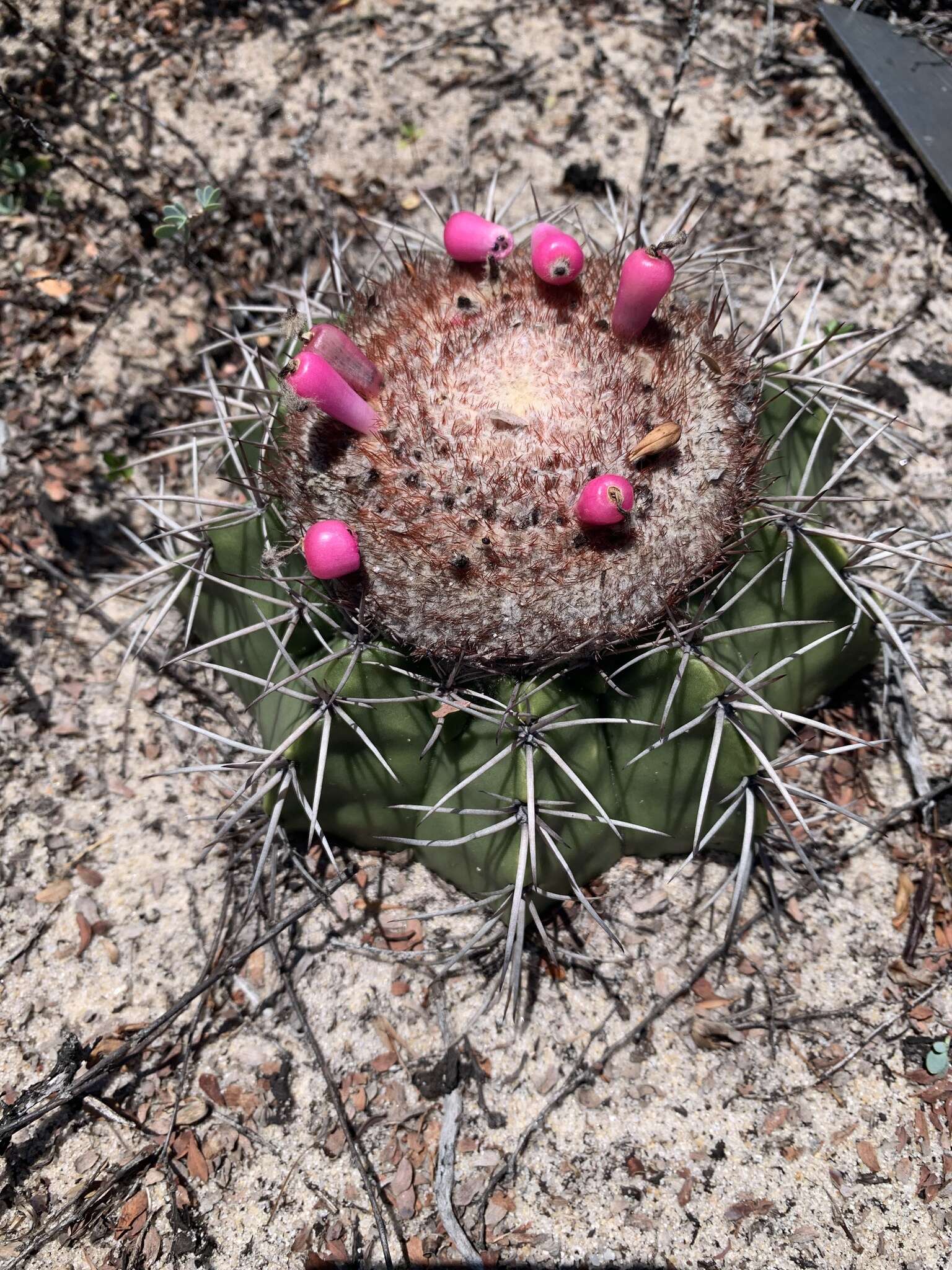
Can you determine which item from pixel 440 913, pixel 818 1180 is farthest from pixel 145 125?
pixel 818 1180

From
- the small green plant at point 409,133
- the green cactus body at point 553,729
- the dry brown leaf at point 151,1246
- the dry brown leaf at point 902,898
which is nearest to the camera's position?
the green cactus body at point 553,729

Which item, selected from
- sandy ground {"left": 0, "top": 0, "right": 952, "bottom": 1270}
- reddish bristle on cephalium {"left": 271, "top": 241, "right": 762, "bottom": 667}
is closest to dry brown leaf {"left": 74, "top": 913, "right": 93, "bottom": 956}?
sandy ground {"left": 0, "top": 0, "right": 952, "bottom": 1270}

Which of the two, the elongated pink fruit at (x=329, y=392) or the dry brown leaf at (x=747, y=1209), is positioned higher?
the elongated pink fruit at (x=329, y=392)

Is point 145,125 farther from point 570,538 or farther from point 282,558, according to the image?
point 570,538

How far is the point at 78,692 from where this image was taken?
305cm

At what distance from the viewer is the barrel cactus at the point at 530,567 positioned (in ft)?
6.31

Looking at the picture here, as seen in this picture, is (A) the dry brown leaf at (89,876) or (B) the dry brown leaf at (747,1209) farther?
(A) the dry brown leaf at (89,876)

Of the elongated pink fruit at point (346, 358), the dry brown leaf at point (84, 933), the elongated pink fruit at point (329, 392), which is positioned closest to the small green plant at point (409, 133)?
the elongated pink fruit at point (346, 358)

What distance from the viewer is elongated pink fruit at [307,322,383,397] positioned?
6.27ft

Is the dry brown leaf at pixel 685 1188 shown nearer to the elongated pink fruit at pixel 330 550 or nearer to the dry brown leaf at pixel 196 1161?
the dry brown leaf at pixel 196 1161

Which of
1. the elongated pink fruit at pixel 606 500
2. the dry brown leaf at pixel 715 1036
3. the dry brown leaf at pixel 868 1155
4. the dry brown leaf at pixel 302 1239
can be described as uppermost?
the elongated pink fruit at pixel 606 500

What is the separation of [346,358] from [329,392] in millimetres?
116

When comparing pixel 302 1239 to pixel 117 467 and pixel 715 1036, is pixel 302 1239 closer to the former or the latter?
pixel 715 1036

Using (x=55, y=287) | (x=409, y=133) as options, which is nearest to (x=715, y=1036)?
(x=55, y=287)
